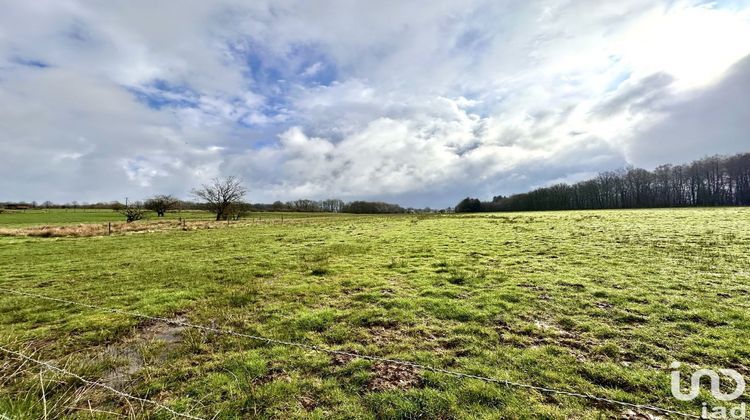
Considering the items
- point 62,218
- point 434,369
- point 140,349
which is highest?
point 62,218

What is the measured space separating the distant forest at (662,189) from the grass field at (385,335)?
420 ft

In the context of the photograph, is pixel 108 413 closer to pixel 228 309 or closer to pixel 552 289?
pixel 228 309

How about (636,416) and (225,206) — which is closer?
(636,416)

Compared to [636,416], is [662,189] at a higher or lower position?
higher

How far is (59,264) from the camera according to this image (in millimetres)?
15195

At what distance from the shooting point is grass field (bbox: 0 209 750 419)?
13.4ft

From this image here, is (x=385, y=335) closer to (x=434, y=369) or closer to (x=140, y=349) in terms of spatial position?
(x=434, y=369)

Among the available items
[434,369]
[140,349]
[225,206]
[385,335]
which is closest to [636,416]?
[434,369]

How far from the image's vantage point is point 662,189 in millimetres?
109375

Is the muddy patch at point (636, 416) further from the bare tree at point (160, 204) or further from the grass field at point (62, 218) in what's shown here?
the bare tree at point (160, 204)

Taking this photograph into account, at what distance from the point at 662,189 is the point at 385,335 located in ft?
479

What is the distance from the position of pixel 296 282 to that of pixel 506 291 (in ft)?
22.1

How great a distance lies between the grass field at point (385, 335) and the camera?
161 inches

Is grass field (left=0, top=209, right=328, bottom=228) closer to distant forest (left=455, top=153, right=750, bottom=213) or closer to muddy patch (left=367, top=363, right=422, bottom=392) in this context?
muddy patch (left=367, top=363, right=422, bottom=392)
